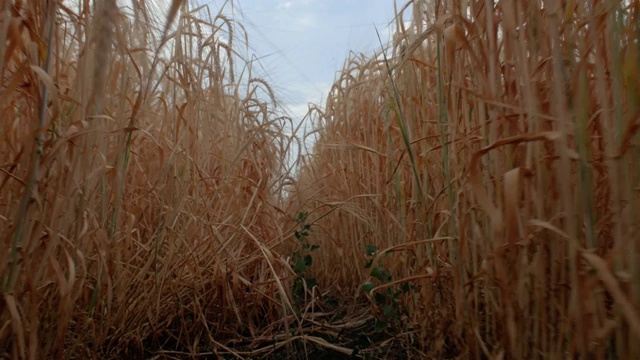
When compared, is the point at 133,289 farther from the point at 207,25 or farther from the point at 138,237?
the point at 207,25

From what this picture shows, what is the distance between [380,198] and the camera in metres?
1.69

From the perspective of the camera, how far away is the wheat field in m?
0.66

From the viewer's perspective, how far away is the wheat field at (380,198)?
0.66 m

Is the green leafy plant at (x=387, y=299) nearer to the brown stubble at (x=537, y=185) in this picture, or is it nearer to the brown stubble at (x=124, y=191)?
the brown stubble at (x=537, y=185)

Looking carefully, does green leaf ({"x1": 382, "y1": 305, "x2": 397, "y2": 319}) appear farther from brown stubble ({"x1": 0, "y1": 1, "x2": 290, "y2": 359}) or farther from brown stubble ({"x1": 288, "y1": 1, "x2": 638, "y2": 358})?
brown stubble ({"x1": 0, "y1": 1, "x2": 290, "y2": 359})

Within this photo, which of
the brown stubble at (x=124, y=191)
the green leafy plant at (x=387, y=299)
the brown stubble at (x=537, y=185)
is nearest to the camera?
the brown stubble at (x=537, y=185)

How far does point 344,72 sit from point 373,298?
1.28m

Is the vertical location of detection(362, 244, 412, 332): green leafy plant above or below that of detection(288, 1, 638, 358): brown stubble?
below

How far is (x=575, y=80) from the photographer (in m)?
0.68

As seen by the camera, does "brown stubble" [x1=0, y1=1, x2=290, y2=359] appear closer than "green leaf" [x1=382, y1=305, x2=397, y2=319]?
Yes

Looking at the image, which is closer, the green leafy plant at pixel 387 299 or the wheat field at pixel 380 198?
the wheat field at pixel 380 198

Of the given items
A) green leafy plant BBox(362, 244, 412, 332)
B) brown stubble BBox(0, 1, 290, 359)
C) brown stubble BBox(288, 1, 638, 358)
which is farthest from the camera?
green leafy plant BBox(362, 244, 412, 332)

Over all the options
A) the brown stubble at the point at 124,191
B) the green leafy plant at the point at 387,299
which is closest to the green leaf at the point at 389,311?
the green leafy plant at the point at 387,299

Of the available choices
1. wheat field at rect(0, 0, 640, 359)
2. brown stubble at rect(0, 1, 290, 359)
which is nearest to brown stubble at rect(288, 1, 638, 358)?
wheat field at rect(0, 0, 640, 359)
